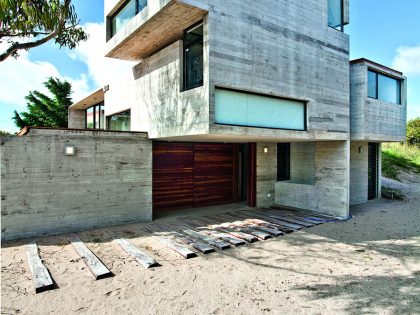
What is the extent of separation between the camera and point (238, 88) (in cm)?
613

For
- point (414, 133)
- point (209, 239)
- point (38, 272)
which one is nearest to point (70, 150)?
point (38, 272)

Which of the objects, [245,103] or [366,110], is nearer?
[245,103]

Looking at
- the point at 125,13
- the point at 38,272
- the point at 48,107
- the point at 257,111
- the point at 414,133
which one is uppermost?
the point at 48,107

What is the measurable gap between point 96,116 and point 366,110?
14.0 meters

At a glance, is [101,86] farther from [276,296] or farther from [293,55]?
[276,296]

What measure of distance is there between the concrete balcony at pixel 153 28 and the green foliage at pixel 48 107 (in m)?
18.5

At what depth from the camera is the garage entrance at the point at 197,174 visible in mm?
9352

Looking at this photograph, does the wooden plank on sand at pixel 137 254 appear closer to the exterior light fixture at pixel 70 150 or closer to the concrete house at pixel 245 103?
the concrete house at pixel 245 103

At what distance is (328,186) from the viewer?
8984mm

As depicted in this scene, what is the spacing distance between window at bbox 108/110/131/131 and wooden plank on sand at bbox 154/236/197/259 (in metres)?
4.92

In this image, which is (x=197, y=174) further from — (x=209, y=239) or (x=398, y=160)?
(x=398, y=160)

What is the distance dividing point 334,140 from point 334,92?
162cm

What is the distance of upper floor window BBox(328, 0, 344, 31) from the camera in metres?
8.53

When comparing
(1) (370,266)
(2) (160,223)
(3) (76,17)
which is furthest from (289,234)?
(3) (76,17)
